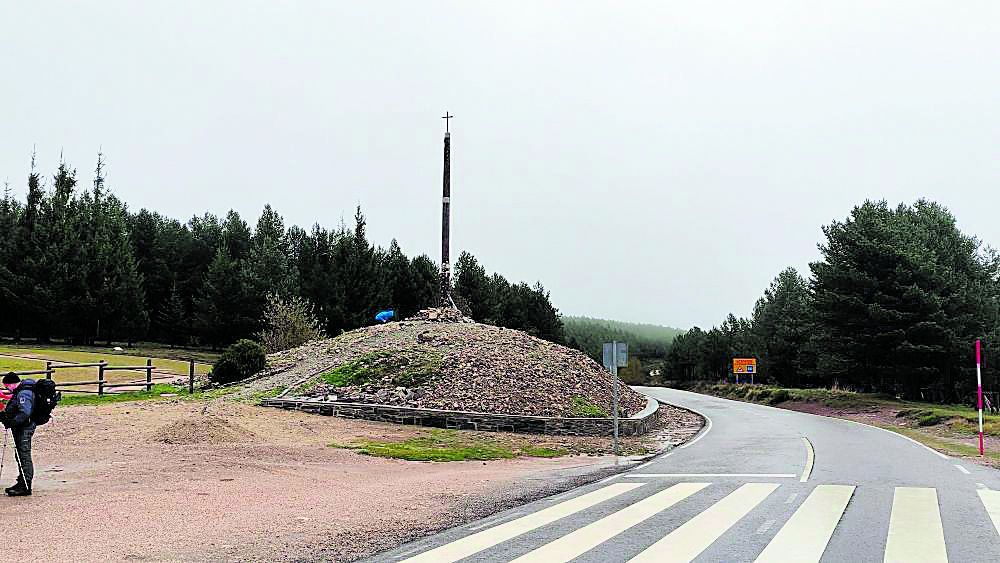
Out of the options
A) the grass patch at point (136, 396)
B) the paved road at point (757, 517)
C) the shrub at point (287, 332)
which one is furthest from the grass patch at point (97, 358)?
the paved road at point (757, 517)

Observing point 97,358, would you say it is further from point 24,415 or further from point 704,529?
point 704,529

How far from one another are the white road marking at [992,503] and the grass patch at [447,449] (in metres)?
8.34

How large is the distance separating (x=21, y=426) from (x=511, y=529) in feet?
21.4

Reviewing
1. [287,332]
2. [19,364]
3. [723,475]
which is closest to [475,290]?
[287,332]

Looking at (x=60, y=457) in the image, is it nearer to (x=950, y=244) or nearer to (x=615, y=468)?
(x=615, y=468)

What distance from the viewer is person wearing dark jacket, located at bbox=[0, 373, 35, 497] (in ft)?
33.6

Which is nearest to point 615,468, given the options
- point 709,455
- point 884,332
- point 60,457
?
point 709,455

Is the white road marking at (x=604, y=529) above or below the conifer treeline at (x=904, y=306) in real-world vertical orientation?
below

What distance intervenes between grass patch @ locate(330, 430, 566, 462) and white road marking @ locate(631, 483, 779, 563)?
6317 mm

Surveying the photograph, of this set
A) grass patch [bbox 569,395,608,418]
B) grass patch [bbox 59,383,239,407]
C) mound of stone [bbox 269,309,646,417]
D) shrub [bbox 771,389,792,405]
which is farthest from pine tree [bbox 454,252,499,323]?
grass patch [bbox 569,395,608,418]

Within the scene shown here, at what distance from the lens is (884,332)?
121 ft

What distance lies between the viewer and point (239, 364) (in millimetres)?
28734

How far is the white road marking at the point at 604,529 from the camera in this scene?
296 inches

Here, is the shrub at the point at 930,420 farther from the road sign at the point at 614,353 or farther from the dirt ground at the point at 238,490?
the road sign at the point at 614,353
